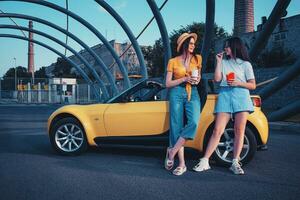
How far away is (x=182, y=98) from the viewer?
14.5 ft

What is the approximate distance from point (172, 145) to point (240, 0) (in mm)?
12875

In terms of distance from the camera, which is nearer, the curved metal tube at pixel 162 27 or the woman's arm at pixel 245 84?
the woman's arm at pixel 245 84

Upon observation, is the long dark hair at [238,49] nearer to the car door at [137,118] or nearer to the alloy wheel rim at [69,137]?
the car door at [137,118]

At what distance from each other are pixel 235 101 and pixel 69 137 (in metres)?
2.94

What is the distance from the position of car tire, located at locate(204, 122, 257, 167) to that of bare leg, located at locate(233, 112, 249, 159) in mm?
309

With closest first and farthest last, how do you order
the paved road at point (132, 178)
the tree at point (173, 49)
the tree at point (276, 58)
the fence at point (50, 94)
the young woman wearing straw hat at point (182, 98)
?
the paved road at point (132, 178), the young woman wearing straw hat at point (182, 98), the tree at point (276, 58), the fence at point (50, 94), the tree at point (173, 49)

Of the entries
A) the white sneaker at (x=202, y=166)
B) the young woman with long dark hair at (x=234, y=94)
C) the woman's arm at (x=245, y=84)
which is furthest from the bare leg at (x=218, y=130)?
the woman's arm at (x=245, y=84)

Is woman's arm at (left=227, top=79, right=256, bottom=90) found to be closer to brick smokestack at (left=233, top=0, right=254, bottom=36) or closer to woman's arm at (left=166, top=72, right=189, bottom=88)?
woman's arm at (left=166, top=72, right=189, bottom=88)

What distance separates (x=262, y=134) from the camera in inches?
183

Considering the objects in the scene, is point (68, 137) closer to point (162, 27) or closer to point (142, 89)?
point (142, 89)

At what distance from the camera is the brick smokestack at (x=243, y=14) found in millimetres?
15484

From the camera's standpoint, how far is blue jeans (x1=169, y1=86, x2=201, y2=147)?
4332mm

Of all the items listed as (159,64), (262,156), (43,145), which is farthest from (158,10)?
(159,64)

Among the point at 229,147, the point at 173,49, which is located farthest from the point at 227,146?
the point at 173,49
